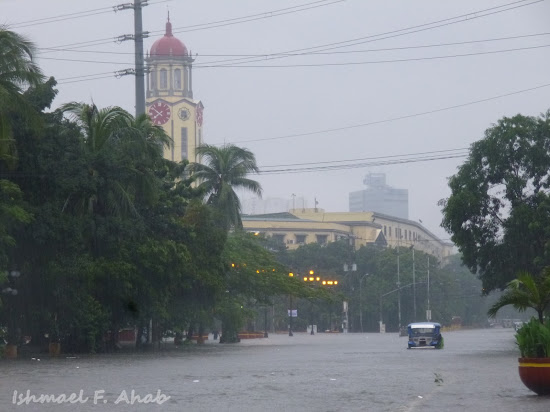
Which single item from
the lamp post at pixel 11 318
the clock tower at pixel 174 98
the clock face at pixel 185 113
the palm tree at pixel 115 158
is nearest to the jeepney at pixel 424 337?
the palm tree at pixel 115 158

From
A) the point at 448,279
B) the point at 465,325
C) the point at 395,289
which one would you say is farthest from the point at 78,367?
the point at 465,325

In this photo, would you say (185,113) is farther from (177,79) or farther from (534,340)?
(534,340)

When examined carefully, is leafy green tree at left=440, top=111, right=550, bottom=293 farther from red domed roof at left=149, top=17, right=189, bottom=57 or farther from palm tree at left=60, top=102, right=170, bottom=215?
red domed roof at left=149, top=17, right=189, bottom=57

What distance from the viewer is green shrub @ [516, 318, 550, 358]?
20.9m

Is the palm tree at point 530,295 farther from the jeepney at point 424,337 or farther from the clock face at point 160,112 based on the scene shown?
the clock face at point 160,112

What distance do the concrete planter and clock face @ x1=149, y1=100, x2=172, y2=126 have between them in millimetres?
146777

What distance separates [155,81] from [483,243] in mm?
124712

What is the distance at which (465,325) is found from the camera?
17100 centimetres

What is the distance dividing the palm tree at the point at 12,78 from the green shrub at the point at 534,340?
24.4 meters

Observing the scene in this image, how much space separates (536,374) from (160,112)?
149 m

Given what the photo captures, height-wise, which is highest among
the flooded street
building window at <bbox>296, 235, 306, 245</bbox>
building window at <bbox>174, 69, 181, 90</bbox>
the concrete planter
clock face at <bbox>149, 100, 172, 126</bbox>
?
building window at <bbox>174, 69, 181, 90</bbox>

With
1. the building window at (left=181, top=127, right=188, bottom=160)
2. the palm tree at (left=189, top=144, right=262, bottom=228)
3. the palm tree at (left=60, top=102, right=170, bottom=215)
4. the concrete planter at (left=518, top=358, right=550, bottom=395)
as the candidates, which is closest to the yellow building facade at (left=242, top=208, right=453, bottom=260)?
the building window at (left=181, top=127, right=188, bottom=160)

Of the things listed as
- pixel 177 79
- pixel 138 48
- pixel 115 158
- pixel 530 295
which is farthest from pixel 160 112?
pixel 530 295

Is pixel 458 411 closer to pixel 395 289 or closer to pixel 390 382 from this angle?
pixel 390 382
